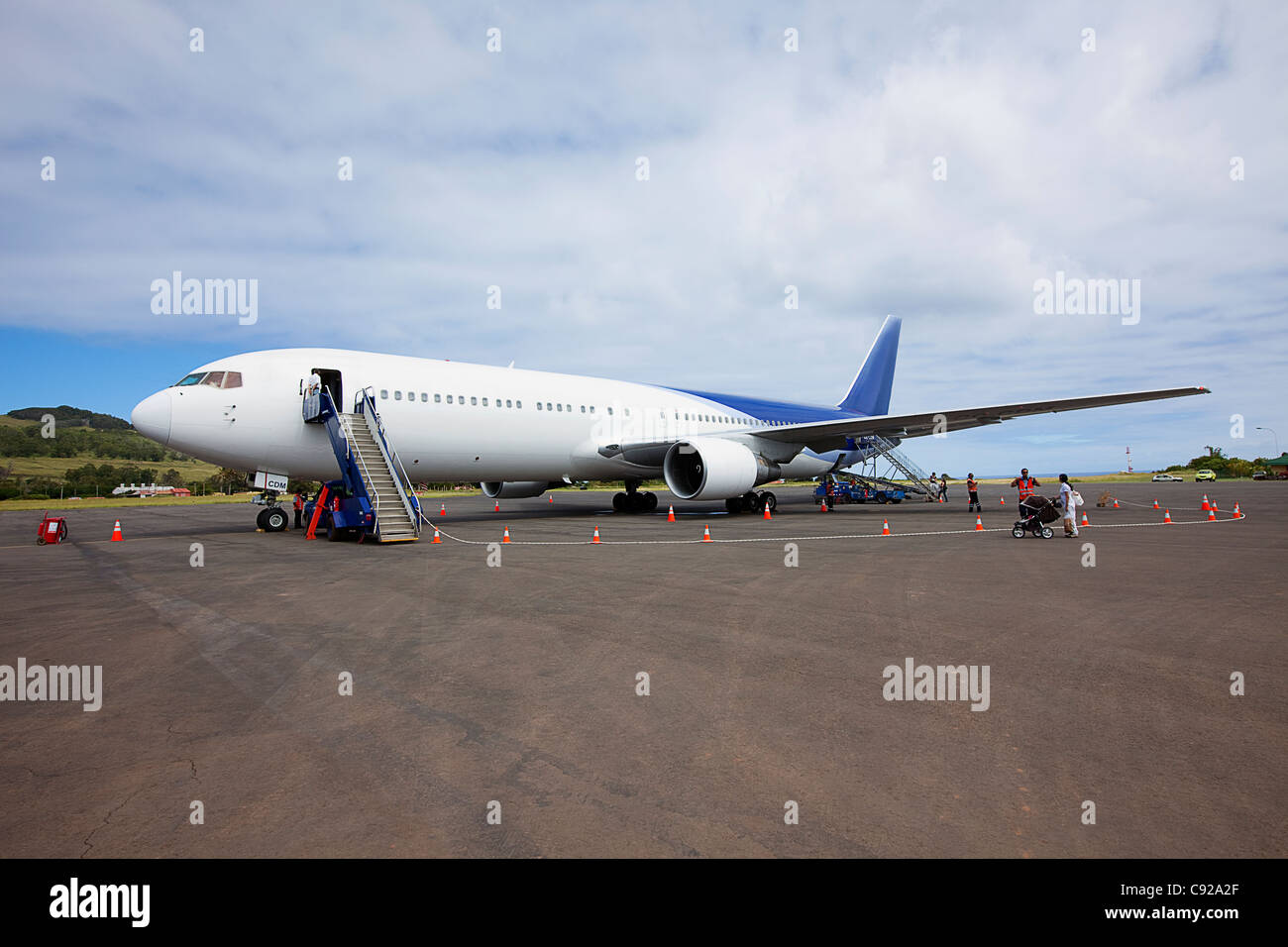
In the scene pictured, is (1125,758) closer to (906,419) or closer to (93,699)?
(93,699)

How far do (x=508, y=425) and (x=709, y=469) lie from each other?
19.3 feet

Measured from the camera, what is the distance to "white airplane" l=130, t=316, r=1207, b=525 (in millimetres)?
15055

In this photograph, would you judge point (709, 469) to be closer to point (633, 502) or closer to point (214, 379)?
point (633, 502)

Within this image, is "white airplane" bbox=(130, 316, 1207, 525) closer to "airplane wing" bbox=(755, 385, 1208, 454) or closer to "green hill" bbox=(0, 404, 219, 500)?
"airplane wing" bbox=(755, 385, 1208, 454)

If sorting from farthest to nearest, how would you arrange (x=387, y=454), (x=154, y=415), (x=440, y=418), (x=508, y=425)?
(x=508, y=425) → (x=440, y=418) → (x=387, y=454) → (x=154, y=415)

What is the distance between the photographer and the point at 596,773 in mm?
3234

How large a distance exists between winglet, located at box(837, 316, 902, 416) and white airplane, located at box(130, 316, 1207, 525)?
17.6ft

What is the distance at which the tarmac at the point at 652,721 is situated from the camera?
2.70 meters

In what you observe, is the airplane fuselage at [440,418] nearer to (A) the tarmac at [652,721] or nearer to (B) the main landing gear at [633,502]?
(B) the main landing gear at [633,502]

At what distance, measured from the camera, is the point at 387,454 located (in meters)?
15.2

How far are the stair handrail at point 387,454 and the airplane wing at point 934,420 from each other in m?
11.4

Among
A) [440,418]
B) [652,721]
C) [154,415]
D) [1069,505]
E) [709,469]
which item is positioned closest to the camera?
[652,721]

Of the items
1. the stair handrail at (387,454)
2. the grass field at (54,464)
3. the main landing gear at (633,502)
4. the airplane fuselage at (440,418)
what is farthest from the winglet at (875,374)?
the grass field at (54,464)

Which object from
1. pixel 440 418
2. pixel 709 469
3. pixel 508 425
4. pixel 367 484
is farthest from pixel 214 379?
pixel 709 469
